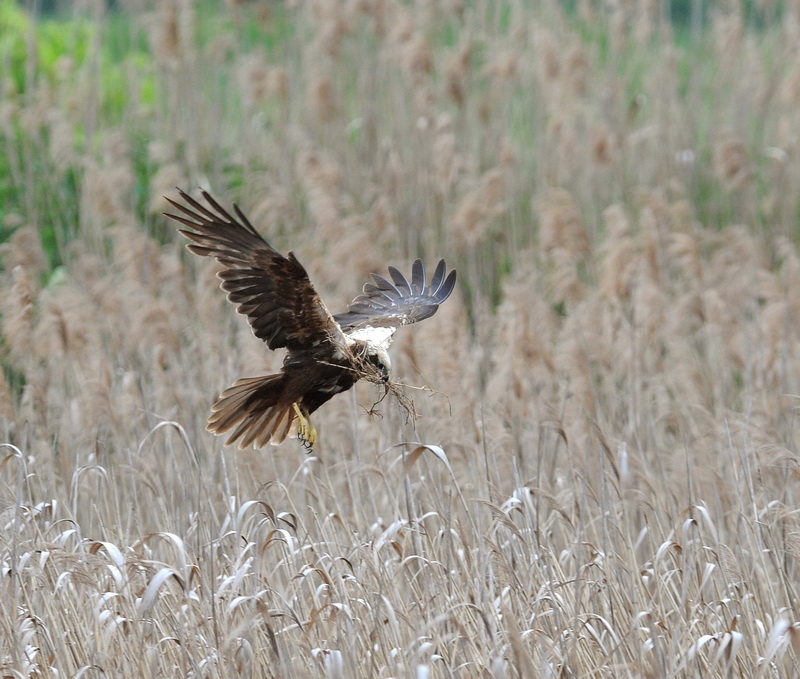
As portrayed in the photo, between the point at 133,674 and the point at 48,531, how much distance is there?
0.58 metres

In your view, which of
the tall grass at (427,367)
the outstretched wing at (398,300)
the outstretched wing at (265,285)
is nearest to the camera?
the tall grass at (427,367)

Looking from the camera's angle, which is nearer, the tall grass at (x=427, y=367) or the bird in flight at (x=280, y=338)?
the tall grass at (x=427, y=367)

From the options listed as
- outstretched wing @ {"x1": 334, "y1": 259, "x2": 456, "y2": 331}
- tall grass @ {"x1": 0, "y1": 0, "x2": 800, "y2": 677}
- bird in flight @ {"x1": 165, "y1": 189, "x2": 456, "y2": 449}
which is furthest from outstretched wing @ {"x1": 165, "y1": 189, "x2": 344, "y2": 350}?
outstretched wing @ {"x1": 334, "y1": 259, "x2": 456, "y2": 331}

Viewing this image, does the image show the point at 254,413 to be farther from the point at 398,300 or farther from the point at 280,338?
the point at 398,300

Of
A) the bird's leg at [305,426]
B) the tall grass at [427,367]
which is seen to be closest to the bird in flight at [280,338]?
the bird's leg at [305,426]

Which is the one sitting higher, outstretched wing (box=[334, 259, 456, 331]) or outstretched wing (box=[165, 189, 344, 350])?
outstretched wing (box=[165, 189, 344, 350])

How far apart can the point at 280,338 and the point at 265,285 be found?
0.22 m

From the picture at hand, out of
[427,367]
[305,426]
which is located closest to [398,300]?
[427,367]

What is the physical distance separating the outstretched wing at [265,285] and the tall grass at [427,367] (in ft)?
1.25

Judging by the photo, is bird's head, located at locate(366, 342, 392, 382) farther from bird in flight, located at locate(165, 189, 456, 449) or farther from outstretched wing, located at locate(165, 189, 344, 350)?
outstretched wing, located at locate(165, 189, 344, 350)

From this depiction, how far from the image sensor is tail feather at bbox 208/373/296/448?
3.78 m

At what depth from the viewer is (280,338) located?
370 cm

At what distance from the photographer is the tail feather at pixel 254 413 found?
3779mm

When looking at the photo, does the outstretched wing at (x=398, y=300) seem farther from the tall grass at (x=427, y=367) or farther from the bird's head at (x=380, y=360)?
the bird's head at (x=380, y=360)
